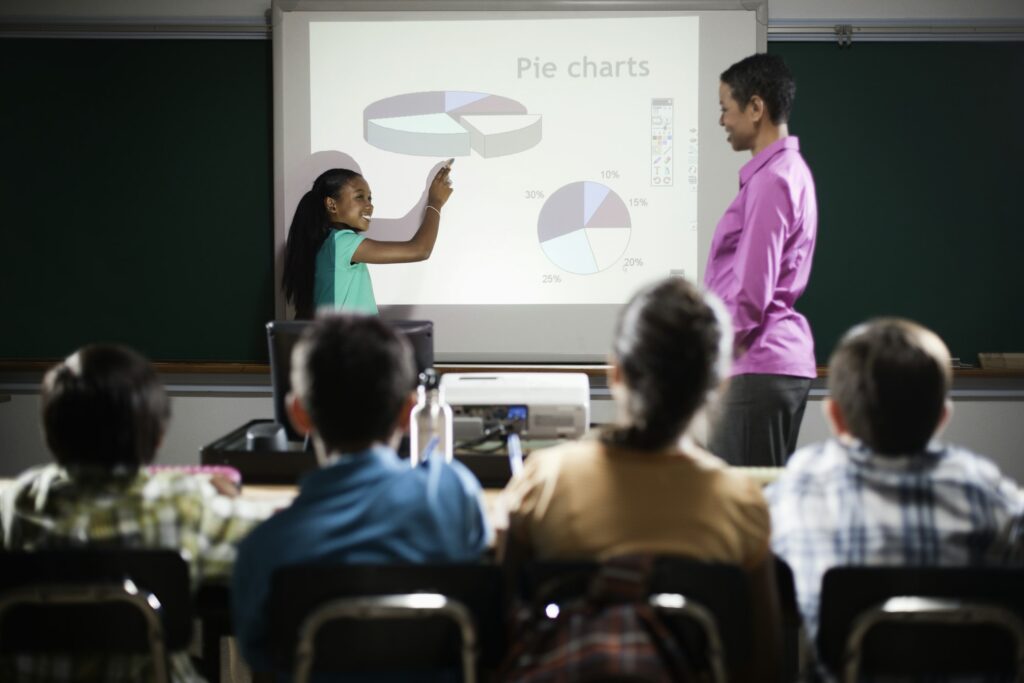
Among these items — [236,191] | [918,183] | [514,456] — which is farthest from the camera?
Answer: [236,191]

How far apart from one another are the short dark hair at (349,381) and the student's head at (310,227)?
238 cm

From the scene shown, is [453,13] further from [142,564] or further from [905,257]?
[142,564]

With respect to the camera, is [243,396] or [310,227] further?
[243,396]

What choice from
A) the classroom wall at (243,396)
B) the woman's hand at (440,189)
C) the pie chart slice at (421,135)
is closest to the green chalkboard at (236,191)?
the classroom wall at (243,396)

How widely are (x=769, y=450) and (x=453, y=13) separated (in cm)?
213

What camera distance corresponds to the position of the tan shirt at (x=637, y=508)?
1.33m

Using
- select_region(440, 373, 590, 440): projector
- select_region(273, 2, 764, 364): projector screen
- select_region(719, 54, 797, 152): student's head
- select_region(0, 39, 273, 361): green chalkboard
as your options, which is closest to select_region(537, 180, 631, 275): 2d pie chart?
select_region(273, 2, 764, 364): projector screen

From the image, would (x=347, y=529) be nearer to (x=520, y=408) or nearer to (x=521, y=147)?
(x=520, y=408)

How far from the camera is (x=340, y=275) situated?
376cm

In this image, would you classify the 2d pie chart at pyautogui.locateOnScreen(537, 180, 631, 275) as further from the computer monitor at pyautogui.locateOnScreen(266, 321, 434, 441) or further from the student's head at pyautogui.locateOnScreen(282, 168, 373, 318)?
the computer monitor at pyautogui.locateOnScreen(266, 321, 434, 441)

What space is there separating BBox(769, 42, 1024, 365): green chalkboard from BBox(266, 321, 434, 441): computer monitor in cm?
205

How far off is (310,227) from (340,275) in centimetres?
22

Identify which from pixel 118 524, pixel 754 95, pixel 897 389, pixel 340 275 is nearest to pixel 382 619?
pixel 118 524

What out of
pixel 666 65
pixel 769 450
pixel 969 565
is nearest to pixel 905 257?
pixel 666 65
